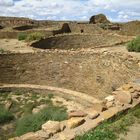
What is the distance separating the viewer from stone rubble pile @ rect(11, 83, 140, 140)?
5.88 m

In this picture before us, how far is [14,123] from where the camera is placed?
40.4ft

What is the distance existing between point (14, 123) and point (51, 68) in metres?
3.79

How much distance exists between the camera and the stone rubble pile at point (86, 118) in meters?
5.88

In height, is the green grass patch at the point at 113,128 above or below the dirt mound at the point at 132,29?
below

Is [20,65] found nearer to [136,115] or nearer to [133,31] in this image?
[136,115]

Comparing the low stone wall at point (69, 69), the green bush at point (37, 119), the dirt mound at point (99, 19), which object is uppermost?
the dirt mound at point (99, 19)

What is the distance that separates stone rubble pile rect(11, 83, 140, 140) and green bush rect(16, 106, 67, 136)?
A: 3.76 metres

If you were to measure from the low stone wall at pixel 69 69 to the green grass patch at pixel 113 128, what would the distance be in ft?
21.8

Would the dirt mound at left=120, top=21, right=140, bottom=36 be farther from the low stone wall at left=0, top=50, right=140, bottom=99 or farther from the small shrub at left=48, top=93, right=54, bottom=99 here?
the small shrub at left=48, top=93, right=54, bottom=99

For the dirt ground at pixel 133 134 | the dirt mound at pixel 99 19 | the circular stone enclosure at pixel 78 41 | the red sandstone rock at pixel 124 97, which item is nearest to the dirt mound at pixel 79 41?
the circular stone enclosure at pixel 78 41

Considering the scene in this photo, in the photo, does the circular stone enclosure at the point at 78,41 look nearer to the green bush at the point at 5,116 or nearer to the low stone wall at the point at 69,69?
the low stone wall at the point at 69,69

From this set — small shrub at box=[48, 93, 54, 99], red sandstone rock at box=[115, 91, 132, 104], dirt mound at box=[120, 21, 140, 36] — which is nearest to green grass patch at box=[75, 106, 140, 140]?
red sandstone rock at box=[115, 91, 132, 104]

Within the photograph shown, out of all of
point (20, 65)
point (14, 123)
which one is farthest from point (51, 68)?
point (14, 123)

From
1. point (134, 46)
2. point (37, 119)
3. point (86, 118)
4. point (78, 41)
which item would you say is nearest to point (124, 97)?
point (86, 118)
